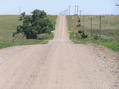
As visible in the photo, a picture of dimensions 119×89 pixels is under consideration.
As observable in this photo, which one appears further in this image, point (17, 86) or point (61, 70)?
point (61, 70)

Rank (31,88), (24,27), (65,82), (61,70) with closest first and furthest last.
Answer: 1. (31,88)
2. (65,82)
3. (61,70)
4. (24,27)

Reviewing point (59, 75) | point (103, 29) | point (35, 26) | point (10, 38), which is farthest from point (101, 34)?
point (59, 75)

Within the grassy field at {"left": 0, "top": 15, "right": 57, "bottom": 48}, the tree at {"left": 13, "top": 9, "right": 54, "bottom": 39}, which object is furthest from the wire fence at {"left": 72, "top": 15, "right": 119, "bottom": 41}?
the grassy field at {"left": 0, "top": 15, "right": 57, "bottom": 48}

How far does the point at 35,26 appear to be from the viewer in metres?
64.7

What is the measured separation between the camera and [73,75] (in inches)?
556

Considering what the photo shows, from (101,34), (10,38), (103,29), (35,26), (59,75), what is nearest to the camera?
(59,75)

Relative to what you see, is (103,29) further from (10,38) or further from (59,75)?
(59,75)

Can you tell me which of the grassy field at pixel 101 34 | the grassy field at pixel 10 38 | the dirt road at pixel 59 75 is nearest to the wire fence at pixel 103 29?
the grassy field at pixel 101 34

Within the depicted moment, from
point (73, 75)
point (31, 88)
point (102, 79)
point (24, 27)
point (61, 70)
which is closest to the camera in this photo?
point (31, 88)

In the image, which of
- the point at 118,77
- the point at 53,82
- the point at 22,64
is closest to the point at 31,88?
the point at 53,82

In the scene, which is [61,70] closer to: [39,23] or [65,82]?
[65,82]

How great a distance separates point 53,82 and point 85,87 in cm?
136

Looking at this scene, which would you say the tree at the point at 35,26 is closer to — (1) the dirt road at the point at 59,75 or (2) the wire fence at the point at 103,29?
(2) the wire fence at the point at 103,29

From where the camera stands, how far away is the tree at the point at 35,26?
208ft
